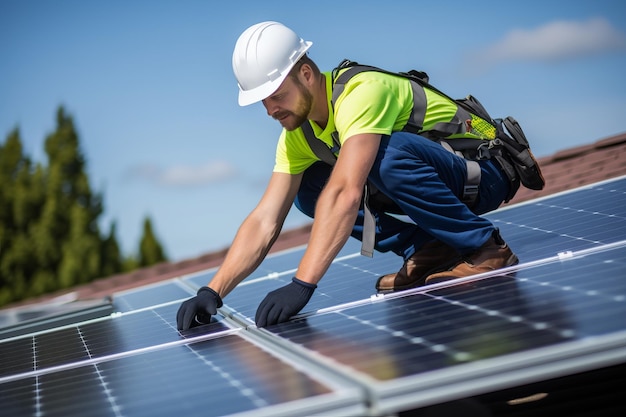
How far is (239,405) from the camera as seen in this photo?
8.75 ft

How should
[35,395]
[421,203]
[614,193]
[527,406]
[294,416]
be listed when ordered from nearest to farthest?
[294,416]
[35,395]
[527,406]
[421,203]
[614,193]

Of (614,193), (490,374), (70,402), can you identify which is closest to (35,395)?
(70,402)

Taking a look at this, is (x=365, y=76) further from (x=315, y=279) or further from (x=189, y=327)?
(x=189, y=327)

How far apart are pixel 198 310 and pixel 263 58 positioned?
1.21 metres

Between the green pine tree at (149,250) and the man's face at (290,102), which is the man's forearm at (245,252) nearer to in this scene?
the man's face at (290,102)

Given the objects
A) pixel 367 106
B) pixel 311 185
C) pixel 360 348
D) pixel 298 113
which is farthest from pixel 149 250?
pixel 360 348

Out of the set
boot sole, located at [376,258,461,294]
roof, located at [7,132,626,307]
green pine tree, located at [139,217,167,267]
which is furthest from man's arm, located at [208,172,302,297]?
green pine tree, located at [139,217,167,267]

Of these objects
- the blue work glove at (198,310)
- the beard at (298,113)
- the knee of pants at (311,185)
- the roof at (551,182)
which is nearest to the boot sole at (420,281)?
the knee of pants at (311,185)

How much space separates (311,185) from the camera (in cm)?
499

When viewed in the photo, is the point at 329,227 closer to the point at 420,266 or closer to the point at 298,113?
the point at 298,113

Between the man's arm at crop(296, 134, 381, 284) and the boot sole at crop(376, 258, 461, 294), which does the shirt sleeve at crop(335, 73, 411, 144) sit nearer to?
the man's arm at crop(296, 134, 381, 284)

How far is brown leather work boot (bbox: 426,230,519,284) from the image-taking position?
4.32m

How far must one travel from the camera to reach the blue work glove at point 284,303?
3918 mm

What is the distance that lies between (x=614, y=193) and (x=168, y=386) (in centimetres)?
385
